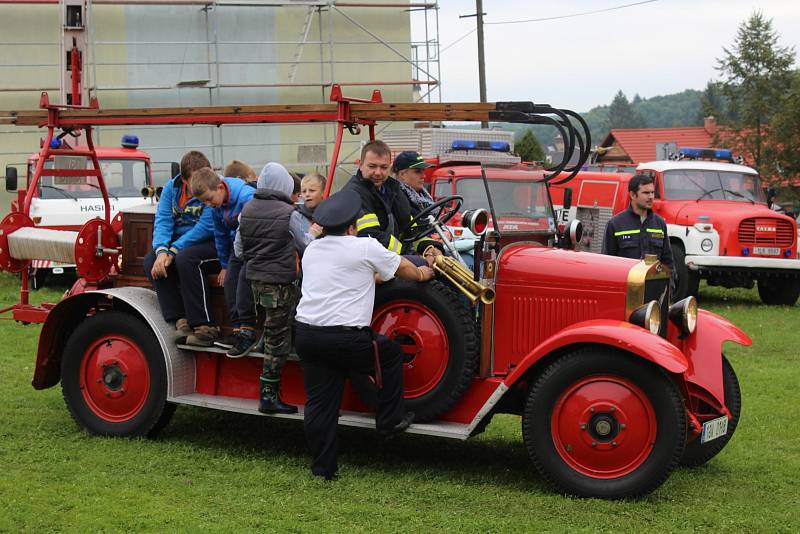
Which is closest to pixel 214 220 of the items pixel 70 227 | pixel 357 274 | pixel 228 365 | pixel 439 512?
pixel 228 365

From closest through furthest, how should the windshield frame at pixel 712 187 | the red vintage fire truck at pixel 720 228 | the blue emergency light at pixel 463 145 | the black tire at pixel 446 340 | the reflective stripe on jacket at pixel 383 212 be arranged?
Answer: the black tire at pixel 446 340, the reflective stripe on jacket at pixel 383 212, the red vintage fire truck at pixel 720 228, the blue emergency light at pixel 463 145, the windshield frame at pixel 712 187

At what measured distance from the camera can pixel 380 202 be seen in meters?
6.50

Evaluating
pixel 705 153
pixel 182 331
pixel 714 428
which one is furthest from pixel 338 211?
pixel 705 153

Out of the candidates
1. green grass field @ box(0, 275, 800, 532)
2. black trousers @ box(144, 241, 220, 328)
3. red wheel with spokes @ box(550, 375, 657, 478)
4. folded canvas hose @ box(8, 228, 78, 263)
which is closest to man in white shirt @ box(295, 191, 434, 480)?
green grass field @ box(0, 275, 800, 532)

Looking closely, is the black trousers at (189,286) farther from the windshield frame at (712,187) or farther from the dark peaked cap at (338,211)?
the windshield frame at (712,187)

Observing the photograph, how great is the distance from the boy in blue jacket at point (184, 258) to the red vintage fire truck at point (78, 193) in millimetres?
8240

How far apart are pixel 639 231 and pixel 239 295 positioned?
10.6ft

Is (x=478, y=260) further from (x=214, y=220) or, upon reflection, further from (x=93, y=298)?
(x=93, y=298)

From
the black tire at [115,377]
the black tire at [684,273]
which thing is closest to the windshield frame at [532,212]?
the black tire at [115,377]

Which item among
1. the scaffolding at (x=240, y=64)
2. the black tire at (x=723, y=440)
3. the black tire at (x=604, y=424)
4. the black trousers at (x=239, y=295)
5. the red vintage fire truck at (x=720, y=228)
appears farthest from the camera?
A: the scaffolding at (x=240, y=64)

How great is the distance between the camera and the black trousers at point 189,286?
23.1 feet

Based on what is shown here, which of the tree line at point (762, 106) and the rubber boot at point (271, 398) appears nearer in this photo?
the rubber boot at point (271, 398)

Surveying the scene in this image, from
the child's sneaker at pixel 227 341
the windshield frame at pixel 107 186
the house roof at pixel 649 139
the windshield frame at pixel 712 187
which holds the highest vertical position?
the house roof at pixel 649 139

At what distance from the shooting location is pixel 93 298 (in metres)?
7.45
